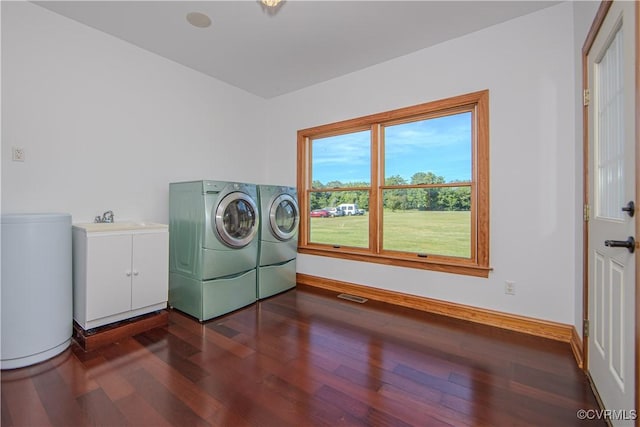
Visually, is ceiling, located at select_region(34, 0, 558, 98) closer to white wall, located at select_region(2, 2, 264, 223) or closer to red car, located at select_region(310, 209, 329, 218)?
white wall, located at select_region(2, 2, 264, 223)

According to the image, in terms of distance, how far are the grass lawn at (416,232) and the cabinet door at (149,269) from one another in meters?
1.96

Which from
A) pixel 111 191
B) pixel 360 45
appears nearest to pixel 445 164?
pixel 360 45

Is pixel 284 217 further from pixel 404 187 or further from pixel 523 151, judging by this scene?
pixel 523 151

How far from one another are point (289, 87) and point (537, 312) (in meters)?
→ 3.67

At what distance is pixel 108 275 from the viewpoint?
2115 millimetres

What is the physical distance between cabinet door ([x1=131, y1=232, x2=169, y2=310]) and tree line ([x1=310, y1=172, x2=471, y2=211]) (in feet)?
6.79

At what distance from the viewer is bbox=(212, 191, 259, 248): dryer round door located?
2588mm

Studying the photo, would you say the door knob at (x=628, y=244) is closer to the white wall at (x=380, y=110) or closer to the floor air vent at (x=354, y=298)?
the white wall at (x=380, y=110)

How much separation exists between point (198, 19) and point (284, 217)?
2.12 m

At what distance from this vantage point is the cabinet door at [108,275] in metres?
2.04

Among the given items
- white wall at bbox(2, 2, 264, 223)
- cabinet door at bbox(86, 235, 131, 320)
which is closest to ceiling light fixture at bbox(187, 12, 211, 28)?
Answer: white wall at bbox(2, 2, 264, 223)

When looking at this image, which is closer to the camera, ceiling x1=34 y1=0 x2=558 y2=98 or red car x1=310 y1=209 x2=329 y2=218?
ceiling x1=34 y1=0 x2=558 y2=98

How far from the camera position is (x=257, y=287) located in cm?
309

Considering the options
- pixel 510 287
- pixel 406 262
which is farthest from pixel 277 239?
pixel 510 287
